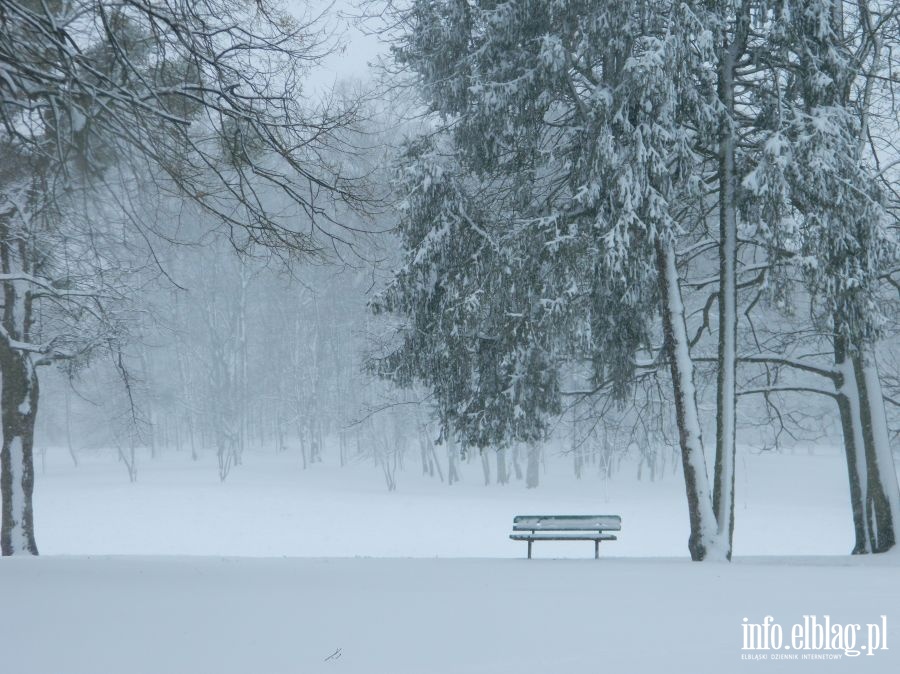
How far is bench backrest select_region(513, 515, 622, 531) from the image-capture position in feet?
36.7

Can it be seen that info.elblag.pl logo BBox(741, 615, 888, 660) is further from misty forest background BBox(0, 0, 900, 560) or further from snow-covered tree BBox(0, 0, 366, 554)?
snow-covered tree BBox(0, 0, 366, 554)

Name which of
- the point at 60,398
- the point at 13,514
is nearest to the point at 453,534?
the point at 13,514

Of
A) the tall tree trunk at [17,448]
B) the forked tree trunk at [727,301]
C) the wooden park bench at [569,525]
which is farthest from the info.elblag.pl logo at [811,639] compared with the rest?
the tall tree trunk at [17,448]

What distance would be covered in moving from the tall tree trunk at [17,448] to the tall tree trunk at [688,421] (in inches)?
341

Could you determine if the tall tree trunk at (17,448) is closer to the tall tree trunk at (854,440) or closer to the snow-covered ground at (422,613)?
the snow-covered ground at (422,613)

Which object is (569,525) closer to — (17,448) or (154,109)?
(17,448)

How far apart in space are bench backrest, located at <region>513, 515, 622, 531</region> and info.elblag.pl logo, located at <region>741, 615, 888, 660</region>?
5.28m

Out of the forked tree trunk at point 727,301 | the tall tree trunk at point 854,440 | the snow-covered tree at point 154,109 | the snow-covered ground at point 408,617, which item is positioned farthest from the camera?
the tall tree trunk at point 854,440

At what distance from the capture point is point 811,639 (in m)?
5.50

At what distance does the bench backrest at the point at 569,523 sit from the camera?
11187 millimetres

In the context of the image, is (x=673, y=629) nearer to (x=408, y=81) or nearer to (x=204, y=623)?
(x=204, y=623)

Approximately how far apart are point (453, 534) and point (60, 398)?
3337cm

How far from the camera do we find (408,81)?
11805mm

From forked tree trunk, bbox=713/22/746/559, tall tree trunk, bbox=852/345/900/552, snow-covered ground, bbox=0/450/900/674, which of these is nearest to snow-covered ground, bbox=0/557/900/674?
snow-covered ground, bbox=0/450/900/674
